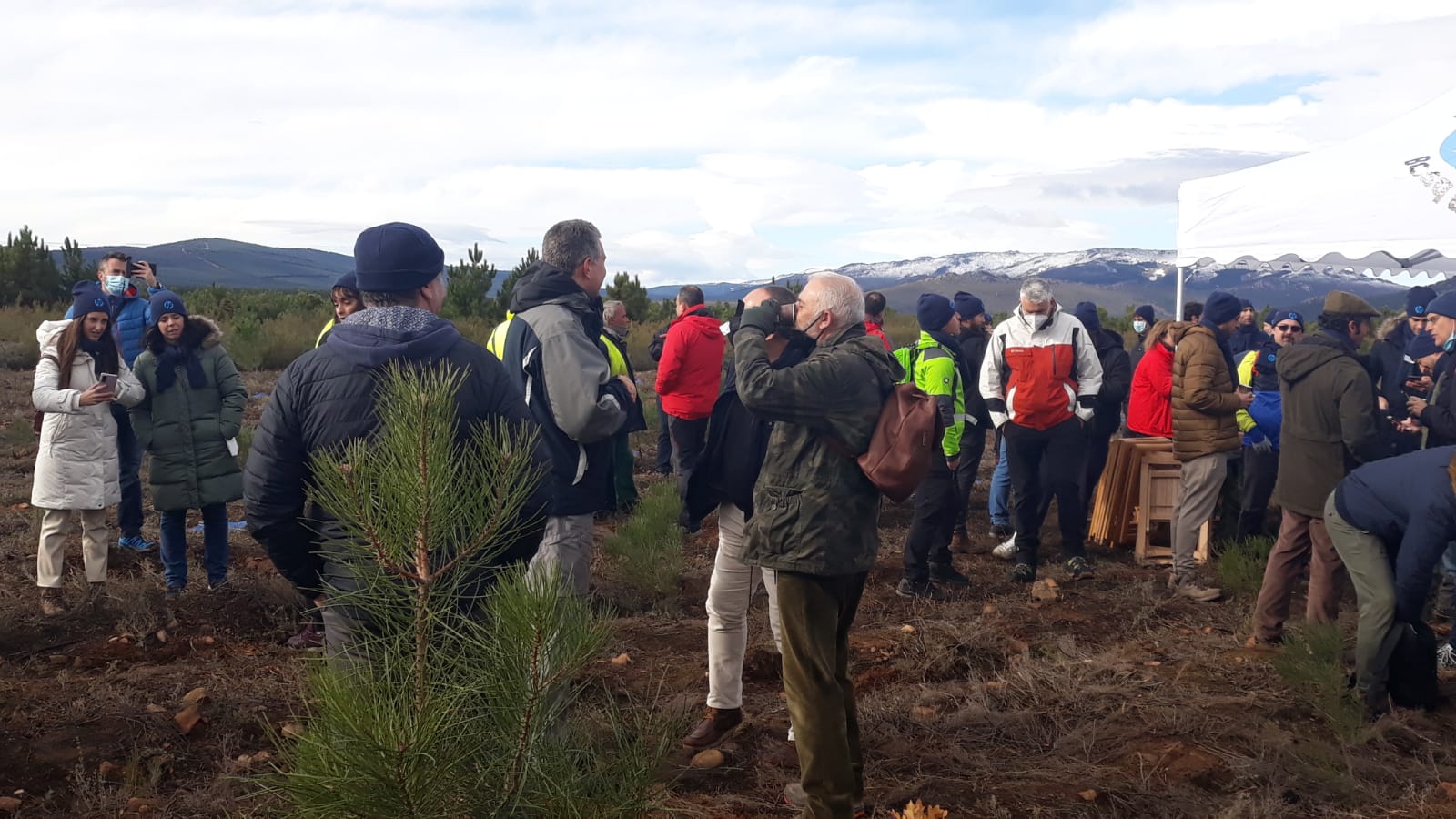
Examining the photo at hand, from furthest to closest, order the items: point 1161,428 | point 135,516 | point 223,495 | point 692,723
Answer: point 1161,428, point 135,516, point 223,495, point 692,723

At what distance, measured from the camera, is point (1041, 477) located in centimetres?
717

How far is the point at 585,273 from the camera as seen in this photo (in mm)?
3943

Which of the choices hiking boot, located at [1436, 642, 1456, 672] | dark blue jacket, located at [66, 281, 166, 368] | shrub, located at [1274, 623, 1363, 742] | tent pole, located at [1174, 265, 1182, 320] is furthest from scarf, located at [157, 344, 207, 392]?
tent pole, located at [1174, 265, 1182, 320]

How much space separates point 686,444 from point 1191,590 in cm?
329

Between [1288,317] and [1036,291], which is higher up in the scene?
[1036,291]

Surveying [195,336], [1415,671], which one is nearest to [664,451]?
[195,336]

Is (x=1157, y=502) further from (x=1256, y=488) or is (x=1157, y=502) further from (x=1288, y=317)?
(x=1288, y=317)

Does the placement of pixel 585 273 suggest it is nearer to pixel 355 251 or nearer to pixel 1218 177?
pixel 355 251

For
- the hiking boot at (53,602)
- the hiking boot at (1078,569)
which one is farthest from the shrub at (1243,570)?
the hiking boot at (53,602)

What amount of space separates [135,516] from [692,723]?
→ 467 centimetres

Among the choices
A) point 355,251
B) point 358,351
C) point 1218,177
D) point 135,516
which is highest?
point 1218,177

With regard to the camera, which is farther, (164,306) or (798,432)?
(164,306)

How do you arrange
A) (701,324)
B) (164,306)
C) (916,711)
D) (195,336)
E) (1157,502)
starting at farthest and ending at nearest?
(701,324) → (1157,502) → (195,336) → (164,306) → (916,711)

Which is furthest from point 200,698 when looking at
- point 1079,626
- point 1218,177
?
point 1218,177
